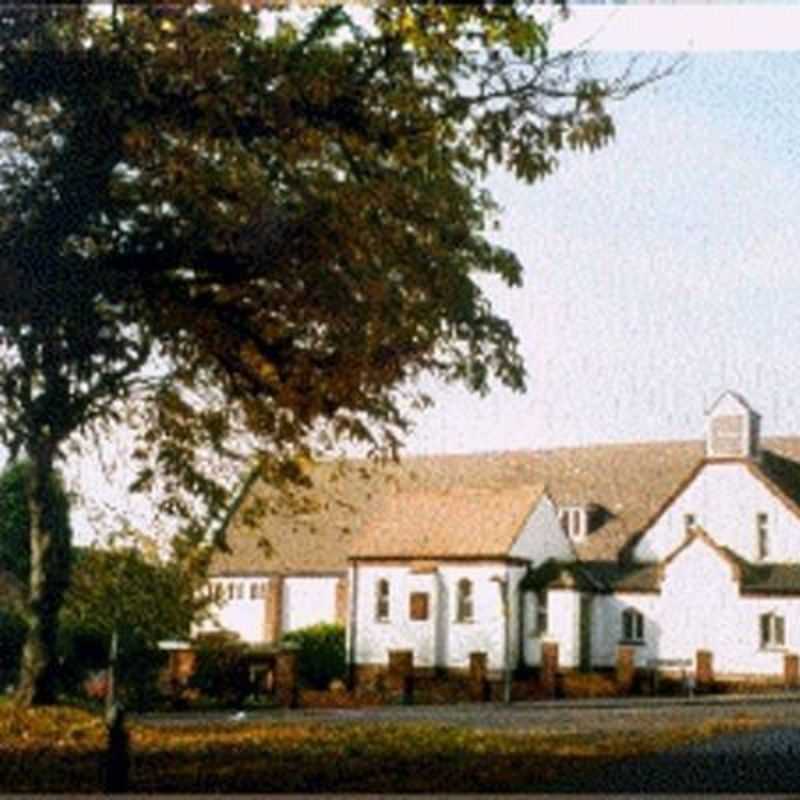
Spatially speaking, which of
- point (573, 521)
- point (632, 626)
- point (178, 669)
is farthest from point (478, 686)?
point (573, 521)

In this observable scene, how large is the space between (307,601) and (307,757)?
3912 centimetres

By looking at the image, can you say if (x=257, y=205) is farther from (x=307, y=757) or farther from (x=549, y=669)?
(x=549, y=669)

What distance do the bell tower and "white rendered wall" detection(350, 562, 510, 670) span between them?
817 cm

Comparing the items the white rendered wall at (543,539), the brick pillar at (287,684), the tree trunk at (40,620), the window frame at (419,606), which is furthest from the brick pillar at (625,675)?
the tree trunk at (40,620)

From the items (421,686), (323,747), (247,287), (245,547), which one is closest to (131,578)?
(323,747)

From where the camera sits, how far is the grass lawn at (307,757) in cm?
1159

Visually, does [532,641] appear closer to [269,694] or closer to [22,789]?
[269,694]

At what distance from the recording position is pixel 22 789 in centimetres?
1152

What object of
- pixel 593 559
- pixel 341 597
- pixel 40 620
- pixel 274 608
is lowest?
pixel 40 620

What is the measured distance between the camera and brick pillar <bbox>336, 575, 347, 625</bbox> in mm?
51125

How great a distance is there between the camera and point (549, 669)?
3816 centimetres

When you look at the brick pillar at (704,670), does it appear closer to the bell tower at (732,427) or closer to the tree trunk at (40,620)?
the bell tower at (732,427)

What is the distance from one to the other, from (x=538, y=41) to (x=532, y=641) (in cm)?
3613

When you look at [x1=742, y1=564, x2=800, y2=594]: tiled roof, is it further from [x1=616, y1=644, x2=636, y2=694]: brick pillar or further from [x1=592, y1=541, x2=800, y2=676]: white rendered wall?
[x1=616, y1=644, x2=636, y2=694]: brick pillar
